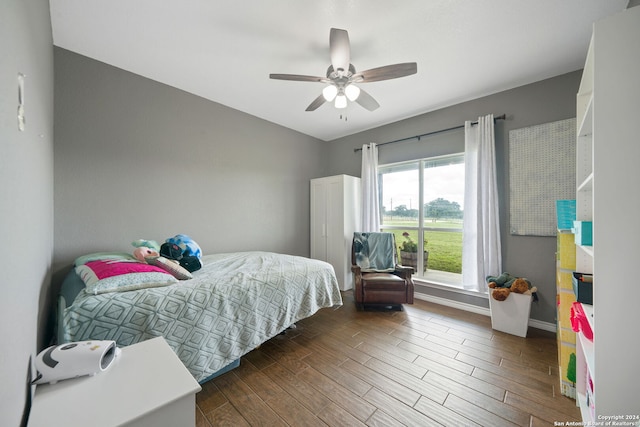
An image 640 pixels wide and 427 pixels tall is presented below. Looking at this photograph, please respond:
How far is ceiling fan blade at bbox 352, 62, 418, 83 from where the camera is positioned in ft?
5.74

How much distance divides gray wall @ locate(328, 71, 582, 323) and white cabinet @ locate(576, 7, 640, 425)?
186cm

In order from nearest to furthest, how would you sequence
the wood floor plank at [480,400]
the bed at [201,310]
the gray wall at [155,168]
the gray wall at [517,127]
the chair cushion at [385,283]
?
1. the bed at [201,310]
2. the wood floor plank at [480,400]
3. the gray wall at [155,168]
4. the gray wall at [517,127]
5. the chair cushion at [385,283]

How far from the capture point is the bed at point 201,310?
1.28m

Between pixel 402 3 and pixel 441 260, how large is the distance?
304 cm

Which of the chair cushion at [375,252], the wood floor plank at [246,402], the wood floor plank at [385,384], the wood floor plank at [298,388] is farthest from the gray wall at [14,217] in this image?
the chair cushion at [375,252]

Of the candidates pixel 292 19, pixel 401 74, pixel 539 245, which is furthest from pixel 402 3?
pixel 539 245

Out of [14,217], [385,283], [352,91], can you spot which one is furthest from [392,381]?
[352,91]

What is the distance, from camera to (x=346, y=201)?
3.77m

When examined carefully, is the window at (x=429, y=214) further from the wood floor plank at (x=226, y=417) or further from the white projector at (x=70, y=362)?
the white projector at (x=70, y=362)

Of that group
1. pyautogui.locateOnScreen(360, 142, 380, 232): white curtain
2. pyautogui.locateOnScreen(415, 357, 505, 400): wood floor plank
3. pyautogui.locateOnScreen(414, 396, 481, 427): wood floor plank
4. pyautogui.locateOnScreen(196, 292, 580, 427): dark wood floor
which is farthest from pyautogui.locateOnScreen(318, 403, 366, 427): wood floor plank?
pyautogui.locateOnScreen(360, 142, 380, 232): white curtain

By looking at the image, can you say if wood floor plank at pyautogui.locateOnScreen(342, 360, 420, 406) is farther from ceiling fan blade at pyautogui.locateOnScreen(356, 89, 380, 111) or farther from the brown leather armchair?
ceiling fan blade at pyautogui.locateOnScreen(356, 89, 380, 111)

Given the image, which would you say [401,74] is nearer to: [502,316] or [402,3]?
[402,3]

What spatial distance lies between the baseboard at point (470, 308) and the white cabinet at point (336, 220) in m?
1.17

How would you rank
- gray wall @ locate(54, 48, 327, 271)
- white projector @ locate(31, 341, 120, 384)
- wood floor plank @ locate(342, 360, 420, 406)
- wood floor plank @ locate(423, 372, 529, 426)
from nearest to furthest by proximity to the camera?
white projector @ locate(31, 341, 120, 384) < wood floor plank @ locate(423, 372, 529, 426) < wood floor plank @ locate(342, 360, 420, 406) < gray wall @ locate(54, 48, 327, 271)
